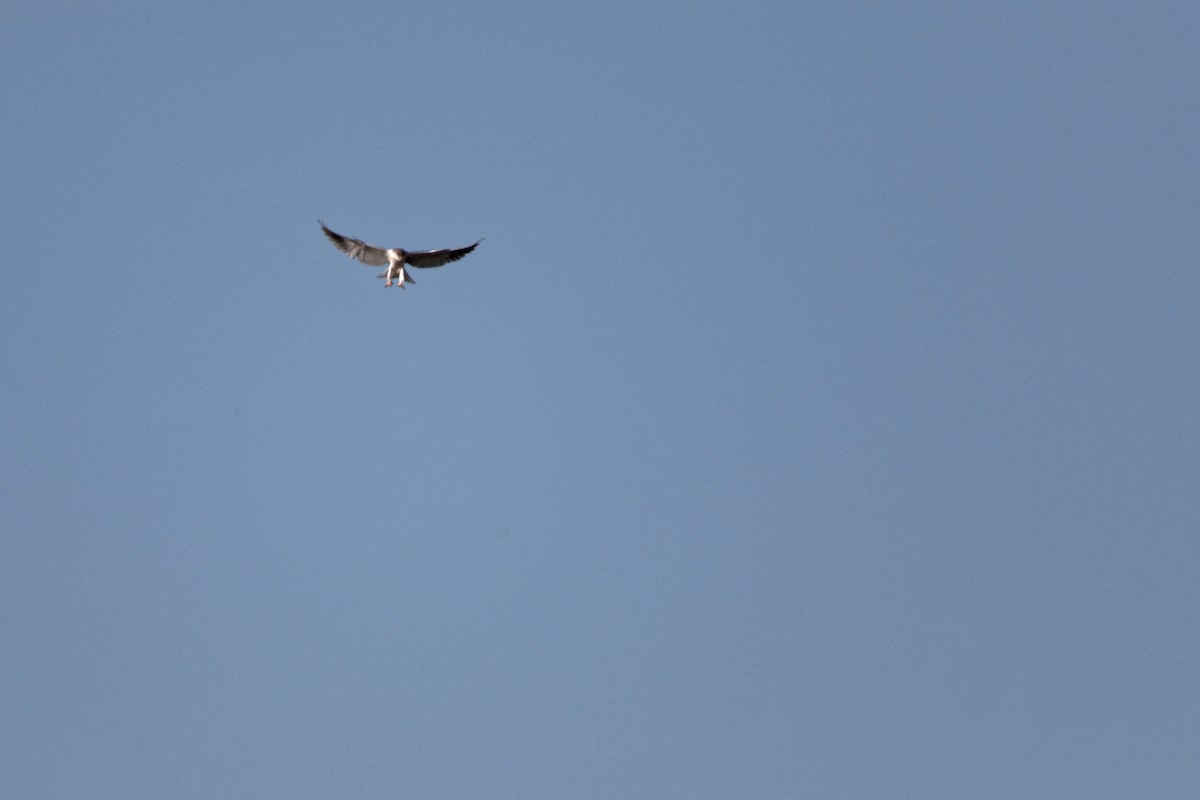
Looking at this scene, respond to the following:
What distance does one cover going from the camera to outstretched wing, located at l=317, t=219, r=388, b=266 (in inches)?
2997

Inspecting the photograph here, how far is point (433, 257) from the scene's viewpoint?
76375 millimetres

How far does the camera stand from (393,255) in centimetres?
7581

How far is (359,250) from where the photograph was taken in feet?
251

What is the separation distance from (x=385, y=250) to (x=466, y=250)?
3.75 metres

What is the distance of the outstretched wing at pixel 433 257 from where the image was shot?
249 feet

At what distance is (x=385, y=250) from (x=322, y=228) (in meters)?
3.03

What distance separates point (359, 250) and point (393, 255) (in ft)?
6.00

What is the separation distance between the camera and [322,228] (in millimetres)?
75250

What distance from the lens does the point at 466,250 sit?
7662 cm

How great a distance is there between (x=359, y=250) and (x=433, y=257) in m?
3.48

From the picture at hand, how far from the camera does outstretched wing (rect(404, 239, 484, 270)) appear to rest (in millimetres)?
76000

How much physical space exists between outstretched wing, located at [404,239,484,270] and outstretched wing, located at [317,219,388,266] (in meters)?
1.21

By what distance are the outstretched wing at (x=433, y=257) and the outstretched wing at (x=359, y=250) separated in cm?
121

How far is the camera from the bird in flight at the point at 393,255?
248 ft
